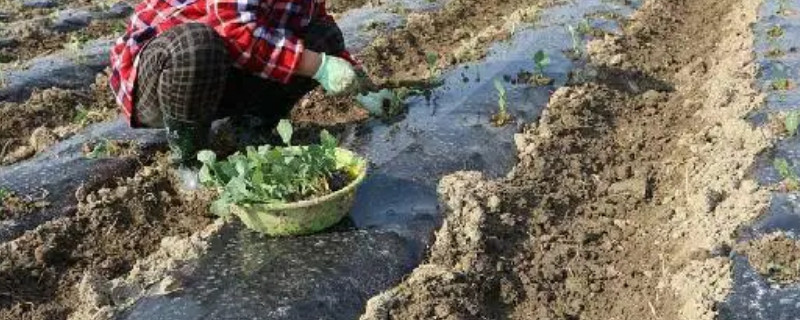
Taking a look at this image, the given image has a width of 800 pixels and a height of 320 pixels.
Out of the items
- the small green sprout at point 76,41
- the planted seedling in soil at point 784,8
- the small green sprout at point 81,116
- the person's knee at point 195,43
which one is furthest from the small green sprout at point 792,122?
the small green sprout at point 76,41

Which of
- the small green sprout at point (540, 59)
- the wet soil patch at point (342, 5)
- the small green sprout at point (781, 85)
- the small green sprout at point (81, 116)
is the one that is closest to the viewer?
the small green sprout at point (781, 85)

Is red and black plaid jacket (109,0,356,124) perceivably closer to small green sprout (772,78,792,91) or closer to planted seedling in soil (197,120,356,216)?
planted seedling in soil (197,120,356,216)

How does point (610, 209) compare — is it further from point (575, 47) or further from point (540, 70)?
point (575, 47)

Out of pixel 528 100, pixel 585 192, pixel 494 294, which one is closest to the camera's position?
pixel 494 294

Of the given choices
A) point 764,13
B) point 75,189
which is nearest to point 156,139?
point 75,189

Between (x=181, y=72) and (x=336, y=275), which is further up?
(x=181, y=72)

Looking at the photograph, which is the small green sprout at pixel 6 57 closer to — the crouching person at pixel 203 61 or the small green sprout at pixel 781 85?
the crouching person at pixel 203 61

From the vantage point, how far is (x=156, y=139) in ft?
15.4

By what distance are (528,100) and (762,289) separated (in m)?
2.11

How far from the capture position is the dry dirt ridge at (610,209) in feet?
10.9

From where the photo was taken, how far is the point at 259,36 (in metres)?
3.81

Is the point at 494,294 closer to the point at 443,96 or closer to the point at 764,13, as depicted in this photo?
the point at 443,96

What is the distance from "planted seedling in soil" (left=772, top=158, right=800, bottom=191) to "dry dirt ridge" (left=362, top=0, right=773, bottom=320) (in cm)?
12

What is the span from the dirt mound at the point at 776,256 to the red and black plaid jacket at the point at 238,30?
1903mm
